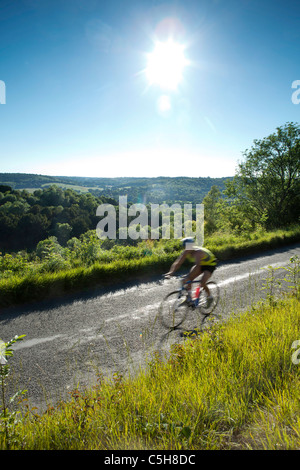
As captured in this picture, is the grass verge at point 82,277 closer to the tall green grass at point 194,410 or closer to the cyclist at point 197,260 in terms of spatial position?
the cyclist at point 197,260

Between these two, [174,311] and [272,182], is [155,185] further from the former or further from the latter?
[174,311]

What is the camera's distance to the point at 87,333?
4988 millimetres

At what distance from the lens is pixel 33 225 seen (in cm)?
6606

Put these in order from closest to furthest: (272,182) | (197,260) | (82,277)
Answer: (197,260) < (82,277) < (272,182)

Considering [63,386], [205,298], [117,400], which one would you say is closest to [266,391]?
[117,400]

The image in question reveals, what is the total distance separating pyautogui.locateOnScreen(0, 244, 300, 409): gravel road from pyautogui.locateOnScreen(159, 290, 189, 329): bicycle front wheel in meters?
0.21

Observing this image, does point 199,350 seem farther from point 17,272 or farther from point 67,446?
point 17,272

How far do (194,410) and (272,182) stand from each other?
30.6 m

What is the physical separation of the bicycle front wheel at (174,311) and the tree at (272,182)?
2318 centimetres

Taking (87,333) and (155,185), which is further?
(155,185)

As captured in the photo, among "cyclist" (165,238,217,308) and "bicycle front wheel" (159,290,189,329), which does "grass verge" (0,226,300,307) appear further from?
"cyclist" (165,238,217,308)

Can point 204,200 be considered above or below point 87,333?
above

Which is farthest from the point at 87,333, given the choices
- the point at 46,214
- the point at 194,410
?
the point at 46,214

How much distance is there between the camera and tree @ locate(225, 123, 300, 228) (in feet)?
88.7
